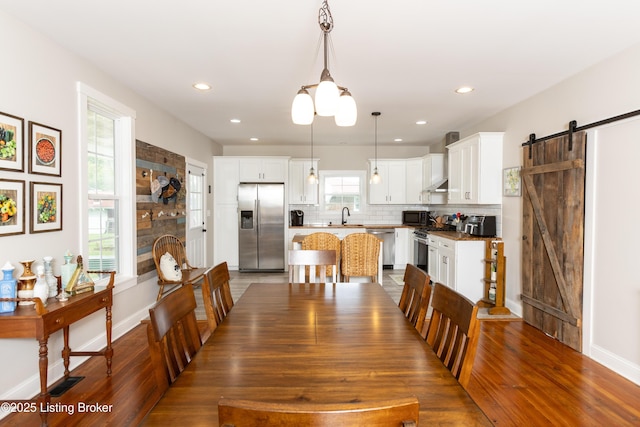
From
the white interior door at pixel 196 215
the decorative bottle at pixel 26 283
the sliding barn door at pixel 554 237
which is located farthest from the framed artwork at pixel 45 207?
the sliding barn door at pixel 554 237

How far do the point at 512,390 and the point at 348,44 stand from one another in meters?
2.72

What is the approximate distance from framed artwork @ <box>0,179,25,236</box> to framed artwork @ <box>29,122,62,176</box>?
6.8 inches

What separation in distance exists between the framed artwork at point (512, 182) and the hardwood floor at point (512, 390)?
1700mm

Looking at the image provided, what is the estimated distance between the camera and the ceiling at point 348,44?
208cm

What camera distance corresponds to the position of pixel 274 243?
20.9 feet

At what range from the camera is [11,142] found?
2154mm

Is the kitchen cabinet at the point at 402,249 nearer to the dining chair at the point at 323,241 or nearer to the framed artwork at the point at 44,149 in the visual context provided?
the dining chair at the point at 323,241

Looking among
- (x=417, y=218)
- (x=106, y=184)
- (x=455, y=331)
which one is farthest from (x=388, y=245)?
(x=455, y=331)

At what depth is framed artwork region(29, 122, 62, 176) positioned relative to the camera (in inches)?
91.1

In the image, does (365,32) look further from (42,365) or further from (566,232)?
(42,365)

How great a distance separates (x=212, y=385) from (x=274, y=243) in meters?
5.31

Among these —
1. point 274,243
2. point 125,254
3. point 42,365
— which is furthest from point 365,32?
point 274,243

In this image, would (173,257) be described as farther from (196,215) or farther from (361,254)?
(361,254)

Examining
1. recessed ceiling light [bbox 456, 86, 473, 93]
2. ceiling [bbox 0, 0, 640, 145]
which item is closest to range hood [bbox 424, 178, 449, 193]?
ceiling [bbox 0, 0, 640, 145]
